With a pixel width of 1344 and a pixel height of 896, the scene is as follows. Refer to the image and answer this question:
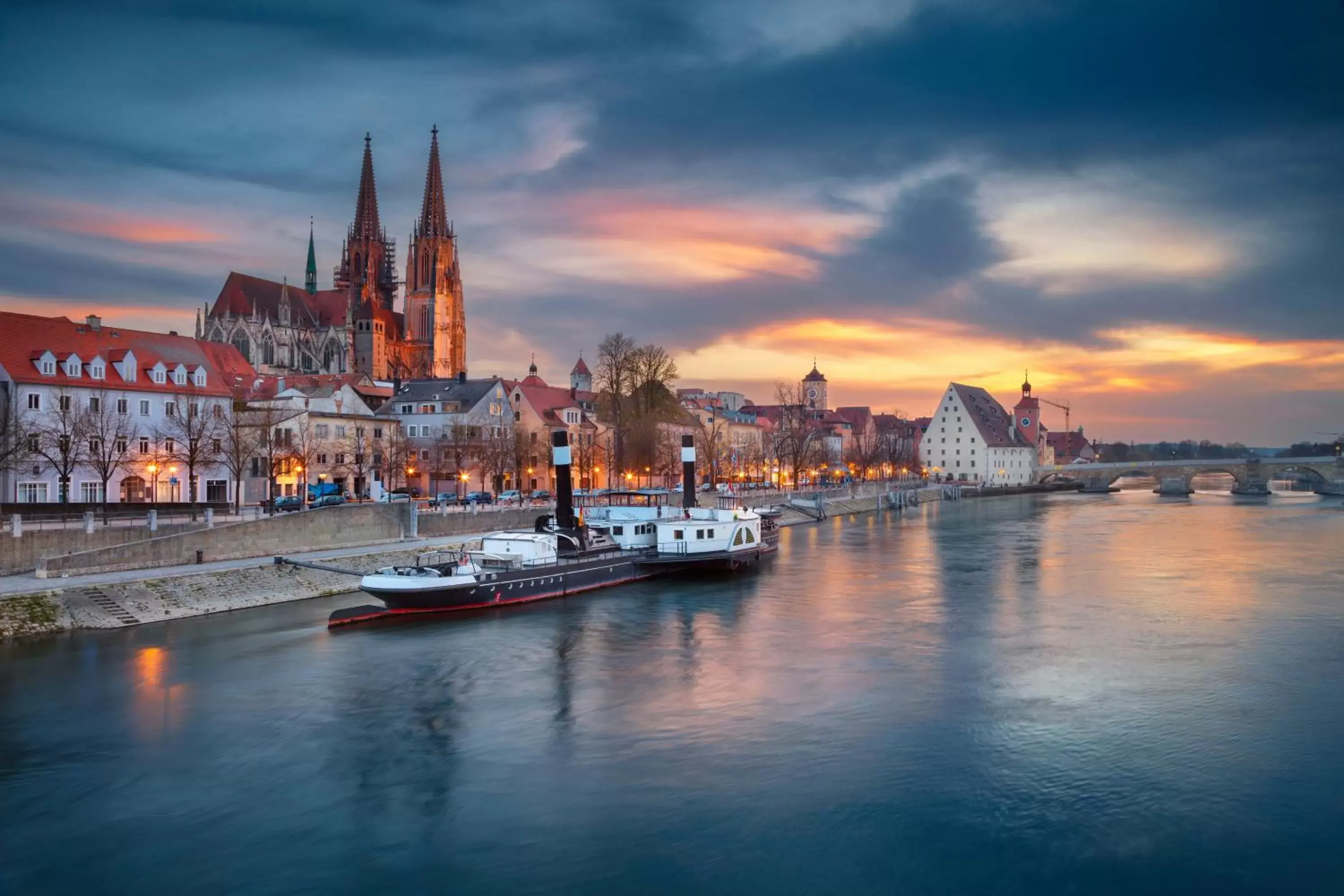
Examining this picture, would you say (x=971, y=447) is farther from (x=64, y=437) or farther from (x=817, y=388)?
(x=64, y=437)

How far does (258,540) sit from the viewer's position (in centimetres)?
3828

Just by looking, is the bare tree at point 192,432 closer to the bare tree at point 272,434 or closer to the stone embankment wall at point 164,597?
the bare tree at point 272,434

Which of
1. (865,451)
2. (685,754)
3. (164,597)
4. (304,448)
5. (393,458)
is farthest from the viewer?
(865,451)

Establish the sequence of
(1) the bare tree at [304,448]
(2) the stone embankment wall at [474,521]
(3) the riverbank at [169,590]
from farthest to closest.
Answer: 1. (1) the bare tree at [304,448]
2. (2) the stone embankment wall at [474,521]
3. (3) the riverbank at [169,590]

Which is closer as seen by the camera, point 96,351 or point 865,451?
point 96,351

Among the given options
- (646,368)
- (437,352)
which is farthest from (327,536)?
(437,352)

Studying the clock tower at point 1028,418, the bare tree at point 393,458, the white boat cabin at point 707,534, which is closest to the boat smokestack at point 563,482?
the white boat cabin at point 707,534

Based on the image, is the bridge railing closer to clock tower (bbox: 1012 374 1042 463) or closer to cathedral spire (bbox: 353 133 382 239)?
clock tower (bbox: 1012 374 1042 463)

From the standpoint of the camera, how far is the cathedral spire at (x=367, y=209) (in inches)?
6294

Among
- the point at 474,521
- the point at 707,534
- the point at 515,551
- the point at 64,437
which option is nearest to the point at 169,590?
the point at 515,551

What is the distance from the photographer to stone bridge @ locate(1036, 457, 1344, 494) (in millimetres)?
124375

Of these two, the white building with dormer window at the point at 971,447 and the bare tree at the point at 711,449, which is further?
the white building with dormer window at the point at 971,447

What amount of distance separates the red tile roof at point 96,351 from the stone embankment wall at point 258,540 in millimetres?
16519

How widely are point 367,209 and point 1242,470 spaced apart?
136 metres
